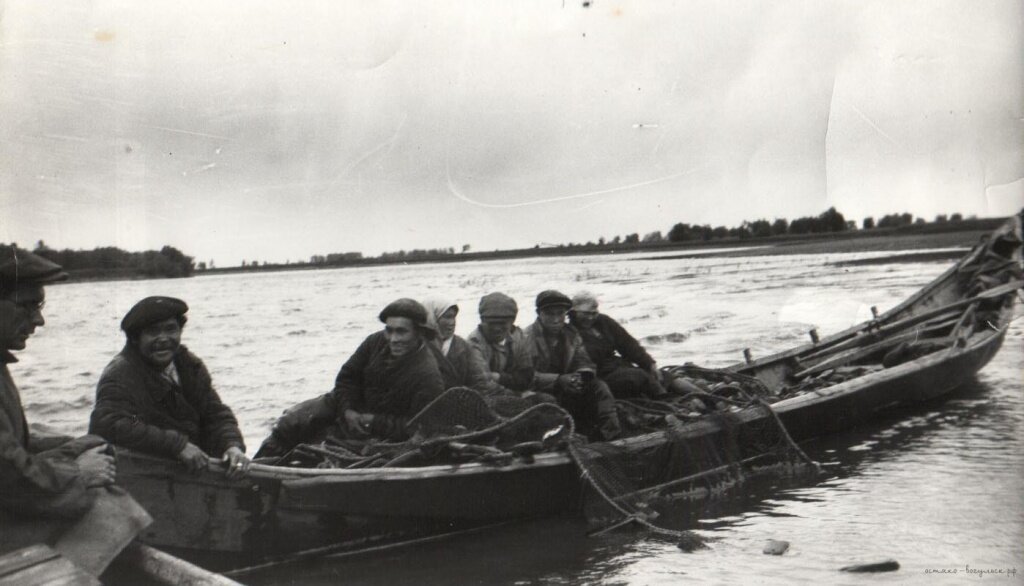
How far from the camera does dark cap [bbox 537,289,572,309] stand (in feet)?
23.3

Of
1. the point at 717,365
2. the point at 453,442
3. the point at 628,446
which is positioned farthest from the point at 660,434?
the point at 717,365

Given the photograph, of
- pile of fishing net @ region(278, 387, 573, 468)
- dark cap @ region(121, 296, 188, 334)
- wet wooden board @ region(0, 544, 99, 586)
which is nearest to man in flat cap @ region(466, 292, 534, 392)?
pile of fishing net @ region(278, 387, 573, 468)

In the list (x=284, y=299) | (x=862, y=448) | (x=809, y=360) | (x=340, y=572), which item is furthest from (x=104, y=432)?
(x=284, y=299)

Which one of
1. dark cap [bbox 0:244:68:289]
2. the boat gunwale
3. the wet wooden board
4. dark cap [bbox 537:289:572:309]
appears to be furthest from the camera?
dark cap [bbox 537:289:572:309]

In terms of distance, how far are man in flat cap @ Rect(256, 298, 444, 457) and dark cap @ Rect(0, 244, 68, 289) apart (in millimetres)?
2576

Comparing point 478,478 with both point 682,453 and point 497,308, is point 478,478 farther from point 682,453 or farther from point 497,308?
point 682,453

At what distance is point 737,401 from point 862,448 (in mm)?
1694

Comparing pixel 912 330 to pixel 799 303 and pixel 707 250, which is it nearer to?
pixel 799 303

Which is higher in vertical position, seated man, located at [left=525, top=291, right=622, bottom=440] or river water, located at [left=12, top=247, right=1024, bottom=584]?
seated man, located at [left=525, top=291, right=622, bottom=440]

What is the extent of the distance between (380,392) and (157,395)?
5.80 feet

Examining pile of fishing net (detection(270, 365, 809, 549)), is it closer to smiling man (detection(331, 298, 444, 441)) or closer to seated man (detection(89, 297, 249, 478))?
smiling man (detection(331, 298, 444, 441))

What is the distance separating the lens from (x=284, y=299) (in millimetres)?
29531

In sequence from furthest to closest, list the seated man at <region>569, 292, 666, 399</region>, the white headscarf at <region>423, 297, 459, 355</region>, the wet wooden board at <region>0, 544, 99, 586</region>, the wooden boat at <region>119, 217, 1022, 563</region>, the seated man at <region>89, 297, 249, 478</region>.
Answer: the seated man at <region>569, 292, 666, 399</region> < the white headscarf at <region>423, 297, 459, 355</region> < the wooden boat at <region>119, 217, 1022, 563</region> < the seated man at <region>89, 297, 249, 478</region> < the wet wooden board at <region>0, 544, 99, 586</region>

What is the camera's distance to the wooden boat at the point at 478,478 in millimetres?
4559
